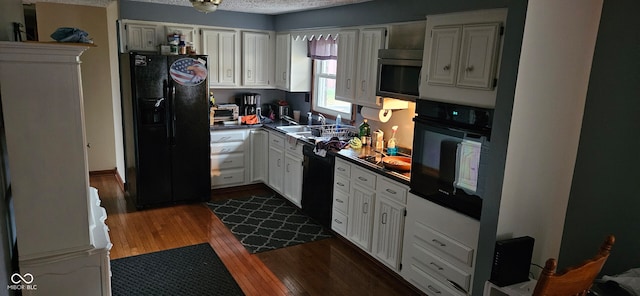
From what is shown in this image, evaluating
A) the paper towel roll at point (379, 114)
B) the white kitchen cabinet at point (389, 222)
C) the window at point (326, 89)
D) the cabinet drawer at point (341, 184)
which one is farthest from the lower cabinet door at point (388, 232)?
the window at point (326, 89)

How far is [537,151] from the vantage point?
7.85 ft

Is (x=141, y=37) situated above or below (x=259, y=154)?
above

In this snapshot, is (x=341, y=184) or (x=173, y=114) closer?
(x=341, y=184)

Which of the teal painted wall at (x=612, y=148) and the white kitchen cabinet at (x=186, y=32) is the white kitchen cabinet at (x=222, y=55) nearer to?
the white kitchen cabinet at (x=186, y=32)

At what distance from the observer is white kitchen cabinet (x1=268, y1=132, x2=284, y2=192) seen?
513 cm

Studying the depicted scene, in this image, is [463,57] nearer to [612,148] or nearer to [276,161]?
[612,148]

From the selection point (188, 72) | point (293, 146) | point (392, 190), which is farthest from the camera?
point (293, 146)

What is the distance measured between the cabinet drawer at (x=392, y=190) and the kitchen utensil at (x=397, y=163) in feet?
0.40

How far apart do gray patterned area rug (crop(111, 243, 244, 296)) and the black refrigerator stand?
A: 1.20 metres

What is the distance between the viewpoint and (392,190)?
134 inches

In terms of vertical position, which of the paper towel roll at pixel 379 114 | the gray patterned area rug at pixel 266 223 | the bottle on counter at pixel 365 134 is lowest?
the gray patterned area rug at pixel 266 223

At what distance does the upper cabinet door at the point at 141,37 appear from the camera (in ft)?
15.7

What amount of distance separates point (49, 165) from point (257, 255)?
210cm
